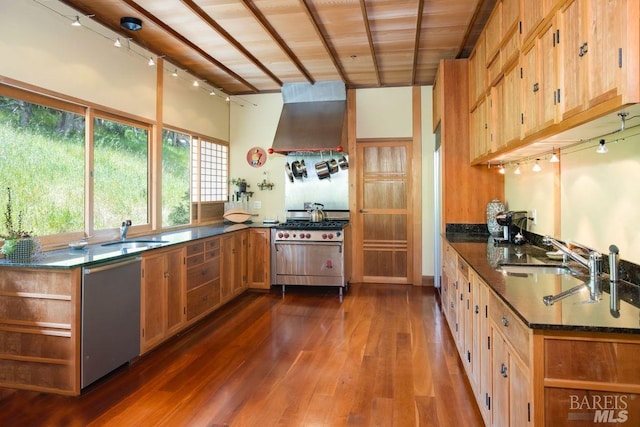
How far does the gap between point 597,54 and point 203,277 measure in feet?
12.2

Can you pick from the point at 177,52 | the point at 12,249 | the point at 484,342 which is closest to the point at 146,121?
the point at 177,52

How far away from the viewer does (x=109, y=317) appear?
286 cm

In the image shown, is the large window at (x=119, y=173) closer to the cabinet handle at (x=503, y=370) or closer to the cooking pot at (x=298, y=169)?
the cooking pot at (x=298, y=169)

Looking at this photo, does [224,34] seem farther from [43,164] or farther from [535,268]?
[535,268]

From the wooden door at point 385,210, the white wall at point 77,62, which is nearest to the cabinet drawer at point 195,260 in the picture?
the white wall at point 77,62

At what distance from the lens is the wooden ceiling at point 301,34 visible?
340cm

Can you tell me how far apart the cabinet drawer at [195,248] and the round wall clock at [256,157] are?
7.66 feet

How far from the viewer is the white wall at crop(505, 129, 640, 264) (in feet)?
6.57

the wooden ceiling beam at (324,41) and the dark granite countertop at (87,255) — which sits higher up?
the wooden ceiling beam at (324,41)

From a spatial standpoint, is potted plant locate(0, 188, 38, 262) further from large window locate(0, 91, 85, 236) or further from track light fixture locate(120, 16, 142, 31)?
track light fixture locate(120, 16, 142, 31)

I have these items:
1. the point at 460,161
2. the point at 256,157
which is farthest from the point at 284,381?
the point at 256,157

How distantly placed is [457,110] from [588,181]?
2.12 m

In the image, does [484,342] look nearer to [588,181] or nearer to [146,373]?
[588,181]

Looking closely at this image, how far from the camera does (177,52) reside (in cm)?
441
